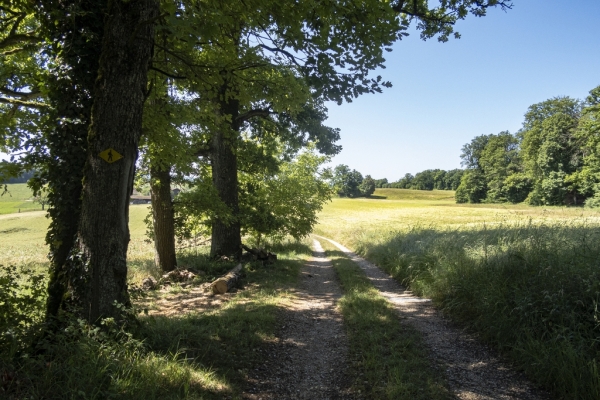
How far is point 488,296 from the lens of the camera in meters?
5.48

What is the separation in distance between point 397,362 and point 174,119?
621cm

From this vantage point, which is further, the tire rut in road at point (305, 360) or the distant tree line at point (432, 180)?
the distant tree line at point (432, 180)

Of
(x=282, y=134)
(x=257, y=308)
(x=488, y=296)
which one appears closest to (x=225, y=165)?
(x=282, y=134)

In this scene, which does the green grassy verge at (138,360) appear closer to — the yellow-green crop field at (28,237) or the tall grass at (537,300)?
the tall grass at (537,300)

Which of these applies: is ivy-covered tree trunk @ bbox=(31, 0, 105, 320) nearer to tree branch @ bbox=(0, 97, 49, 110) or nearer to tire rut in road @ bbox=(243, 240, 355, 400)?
tree branch @ bbox=(0, 97, 49, 110)

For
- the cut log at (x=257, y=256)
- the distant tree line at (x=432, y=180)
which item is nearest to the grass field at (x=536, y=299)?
the cut log at (x=257, y=256)

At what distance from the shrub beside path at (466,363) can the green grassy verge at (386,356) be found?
204 millimetres

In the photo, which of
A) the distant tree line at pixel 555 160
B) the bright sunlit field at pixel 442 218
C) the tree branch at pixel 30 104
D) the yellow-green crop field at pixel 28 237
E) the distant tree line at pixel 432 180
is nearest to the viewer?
the tree branch at pixel 30 104

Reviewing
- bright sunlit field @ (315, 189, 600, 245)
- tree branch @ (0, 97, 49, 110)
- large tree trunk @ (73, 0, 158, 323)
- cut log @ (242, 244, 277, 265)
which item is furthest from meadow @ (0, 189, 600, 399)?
cut log @ (242, 244, 277, 265)

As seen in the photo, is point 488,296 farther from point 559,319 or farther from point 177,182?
point 177,182

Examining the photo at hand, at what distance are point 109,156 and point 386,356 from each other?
14.8ft

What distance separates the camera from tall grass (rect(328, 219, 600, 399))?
370 centimetres

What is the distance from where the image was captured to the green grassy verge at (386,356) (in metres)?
3.65

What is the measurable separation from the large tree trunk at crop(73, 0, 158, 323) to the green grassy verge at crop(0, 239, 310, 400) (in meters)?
0.49
